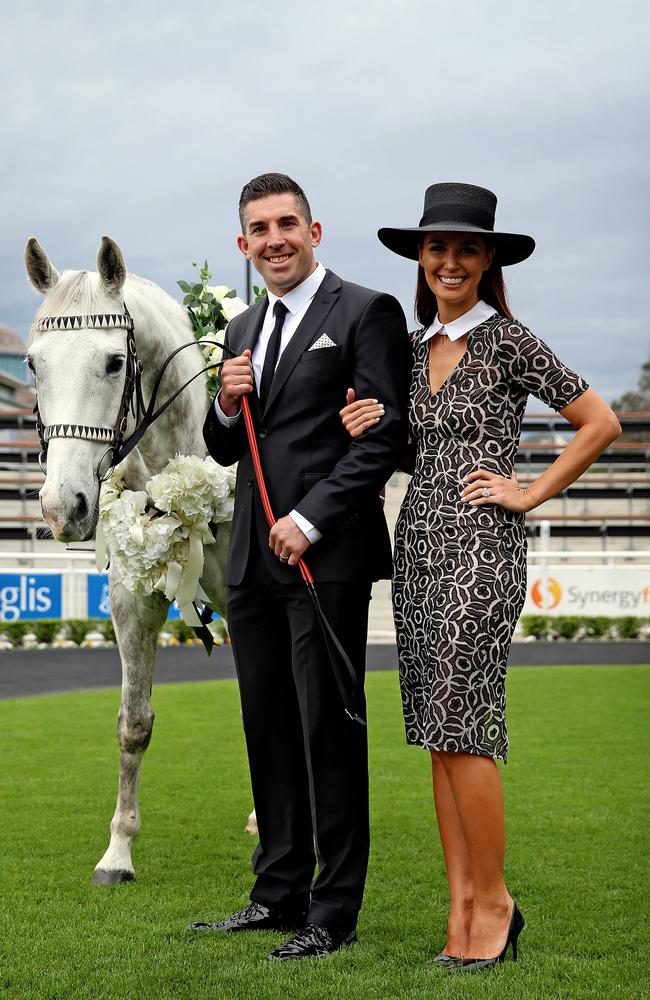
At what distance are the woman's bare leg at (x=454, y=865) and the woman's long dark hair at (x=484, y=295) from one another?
1208 mm

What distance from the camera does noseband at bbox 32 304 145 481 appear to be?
3141 millimetres

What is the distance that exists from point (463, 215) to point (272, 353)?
650mm

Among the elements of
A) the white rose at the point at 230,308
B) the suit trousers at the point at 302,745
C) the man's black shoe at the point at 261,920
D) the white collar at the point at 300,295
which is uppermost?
the white rose at the point at 230,308

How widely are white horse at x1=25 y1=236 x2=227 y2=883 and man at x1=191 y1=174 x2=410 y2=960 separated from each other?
0.38 m

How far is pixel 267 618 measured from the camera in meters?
3.21

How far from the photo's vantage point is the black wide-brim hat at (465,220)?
116 inches

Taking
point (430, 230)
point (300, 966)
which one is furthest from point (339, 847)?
point (430, 230)

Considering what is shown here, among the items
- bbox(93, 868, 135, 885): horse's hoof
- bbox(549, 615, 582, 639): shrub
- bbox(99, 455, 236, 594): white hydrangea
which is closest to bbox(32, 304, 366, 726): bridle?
bbox(99, 455, 236, 594): white hydrangea

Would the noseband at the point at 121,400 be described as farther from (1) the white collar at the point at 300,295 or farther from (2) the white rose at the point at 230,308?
(2) the white rose at the point at 230,308

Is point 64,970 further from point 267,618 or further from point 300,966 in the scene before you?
point 267,618

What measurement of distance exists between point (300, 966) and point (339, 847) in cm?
32

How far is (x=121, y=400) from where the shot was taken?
3.31 meters

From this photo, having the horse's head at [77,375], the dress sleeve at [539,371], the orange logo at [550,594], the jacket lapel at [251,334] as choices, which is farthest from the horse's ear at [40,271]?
the orange logo at [550,594]

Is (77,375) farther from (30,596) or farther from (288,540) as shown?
(30,596)
